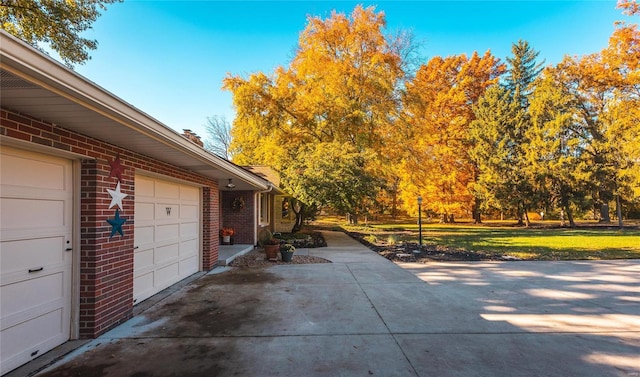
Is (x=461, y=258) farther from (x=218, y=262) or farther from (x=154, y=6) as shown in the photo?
(x=154, y=6)

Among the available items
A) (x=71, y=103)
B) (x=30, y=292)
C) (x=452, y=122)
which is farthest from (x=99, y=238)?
(x=452, y=122)

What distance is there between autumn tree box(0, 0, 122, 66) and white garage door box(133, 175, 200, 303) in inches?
243

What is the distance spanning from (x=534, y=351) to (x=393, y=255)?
6618mm

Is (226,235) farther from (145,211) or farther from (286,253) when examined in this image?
(145,211)

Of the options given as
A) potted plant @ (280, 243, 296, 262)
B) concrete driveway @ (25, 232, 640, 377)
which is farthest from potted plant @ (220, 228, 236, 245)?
concrete driveway @ (25, 232, 640, 377)

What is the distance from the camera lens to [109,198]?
13.1 feet

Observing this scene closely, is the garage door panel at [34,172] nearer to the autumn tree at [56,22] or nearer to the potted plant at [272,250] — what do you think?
the potted plant at [272,250]

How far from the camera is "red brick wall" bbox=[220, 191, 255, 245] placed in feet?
38.4

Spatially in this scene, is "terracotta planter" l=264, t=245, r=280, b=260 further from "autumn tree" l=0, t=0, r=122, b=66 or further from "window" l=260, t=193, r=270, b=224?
"autumn tree" l=0, t=0, r=122, b=66

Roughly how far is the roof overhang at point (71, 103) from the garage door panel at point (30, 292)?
162 cm

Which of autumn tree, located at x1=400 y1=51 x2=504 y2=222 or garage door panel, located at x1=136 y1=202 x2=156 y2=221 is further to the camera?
autumn tree, located at x1=400 y1=51 x2=504 y2=222

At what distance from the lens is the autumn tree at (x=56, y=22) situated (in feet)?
25.7

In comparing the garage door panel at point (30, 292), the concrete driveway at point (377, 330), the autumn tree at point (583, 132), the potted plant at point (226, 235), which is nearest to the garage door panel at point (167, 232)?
the concrete driveway at point (377, 330)

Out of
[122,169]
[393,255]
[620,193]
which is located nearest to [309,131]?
[393,255]
